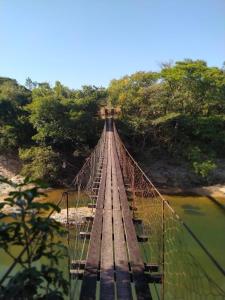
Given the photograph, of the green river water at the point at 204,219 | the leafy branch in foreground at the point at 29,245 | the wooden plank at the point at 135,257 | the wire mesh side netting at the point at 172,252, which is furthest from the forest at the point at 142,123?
the leafy branch in foreground at the point at 29,245

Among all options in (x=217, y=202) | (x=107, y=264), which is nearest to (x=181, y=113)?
(x=217, y=202)

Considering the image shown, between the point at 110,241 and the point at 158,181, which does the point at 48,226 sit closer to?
the point at 110,241

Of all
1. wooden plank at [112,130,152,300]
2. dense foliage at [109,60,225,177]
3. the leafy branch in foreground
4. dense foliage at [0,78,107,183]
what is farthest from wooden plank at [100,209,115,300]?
dense foliage at [109,60,225,177]

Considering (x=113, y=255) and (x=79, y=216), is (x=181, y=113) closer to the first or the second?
(x=79, y=216)

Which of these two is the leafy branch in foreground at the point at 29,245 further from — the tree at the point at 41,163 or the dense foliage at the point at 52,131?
the dense foliage at the point at 52,131

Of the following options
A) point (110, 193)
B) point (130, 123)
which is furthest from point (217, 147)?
point (110, 193)

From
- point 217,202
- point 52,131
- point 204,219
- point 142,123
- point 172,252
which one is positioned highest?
point 142,123
